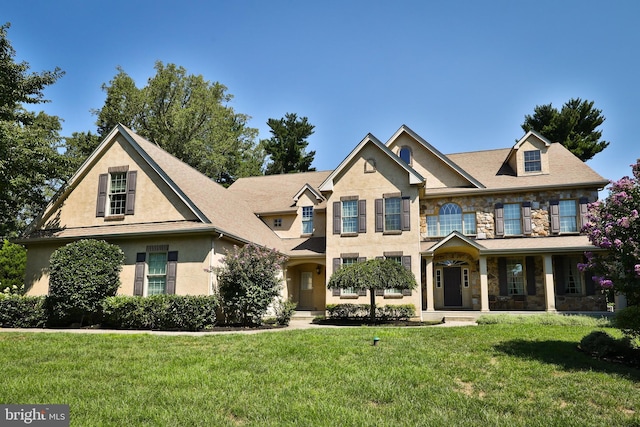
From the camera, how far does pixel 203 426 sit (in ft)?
16.5

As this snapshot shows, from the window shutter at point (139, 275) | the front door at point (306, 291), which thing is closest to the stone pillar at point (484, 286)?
the front door at point (306, 291)

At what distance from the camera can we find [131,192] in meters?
17.4

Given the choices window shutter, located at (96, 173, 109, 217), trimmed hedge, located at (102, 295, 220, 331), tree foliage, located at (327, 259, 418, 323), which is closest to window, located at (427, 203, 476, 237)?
tree foliage, located at (327, 259, 418, 323)

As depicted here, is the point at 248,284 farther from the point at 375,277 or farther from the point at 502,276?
the point at 502,276

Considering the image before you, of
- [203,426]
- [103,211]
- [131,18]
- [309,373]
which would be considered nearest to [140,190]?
[103,211]

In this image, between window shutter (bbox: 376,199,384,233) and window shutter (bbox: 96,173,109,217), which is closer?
window shutter (bbox: 96,173,109,217)

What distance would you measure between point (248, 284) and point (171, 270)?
115 inches

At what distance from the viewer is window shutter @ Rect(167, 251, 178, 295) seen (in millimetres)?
15805

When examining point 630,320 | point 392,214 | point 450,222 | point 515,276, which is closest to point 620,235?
point 630,320

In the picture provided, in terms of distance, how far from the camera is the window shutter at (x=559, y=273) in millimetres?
19656

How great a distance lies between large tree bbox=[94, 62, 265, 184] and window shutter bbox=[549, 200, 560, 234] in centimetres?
2419

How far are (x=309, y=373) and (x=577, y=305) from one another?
16.3 metres

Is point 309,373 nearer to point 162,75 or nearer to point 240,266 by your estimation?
point 240,266

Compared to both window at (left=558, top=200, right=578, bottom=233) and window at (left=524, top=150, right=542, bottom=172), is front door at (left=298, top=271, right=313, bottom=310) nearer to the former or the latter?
window at (left=524, top=150, right=542, bottom=172)
